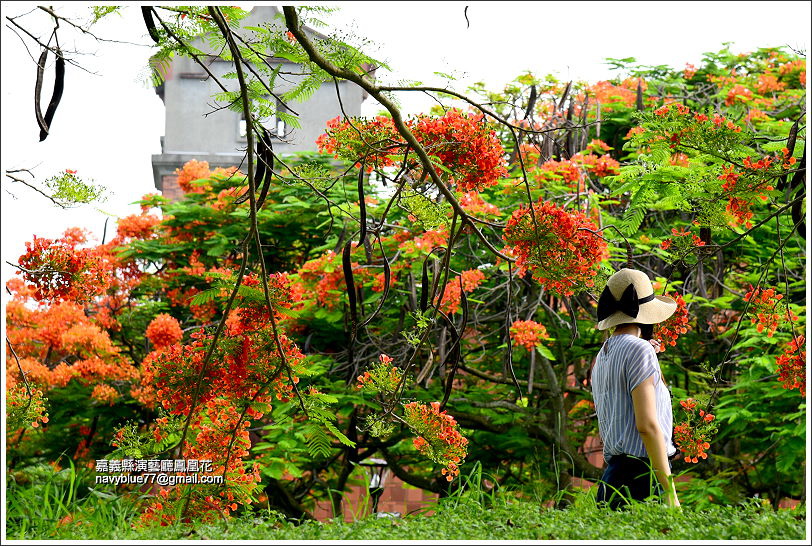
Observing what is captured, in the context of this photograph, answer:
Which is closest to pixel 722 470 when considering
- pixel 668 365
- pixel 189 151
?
pixel 668 365

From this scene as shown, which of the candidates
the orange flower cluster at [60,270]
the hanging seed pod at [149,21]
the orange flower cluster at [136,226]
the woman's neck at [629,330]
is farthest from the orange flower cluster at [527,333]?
the orange flower cluster at [136,226]

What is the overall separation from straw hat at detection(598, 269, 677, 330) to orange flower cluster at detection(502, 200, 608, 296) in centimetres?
18

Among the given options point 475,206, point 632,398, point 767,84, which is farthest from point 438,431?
point 767,84

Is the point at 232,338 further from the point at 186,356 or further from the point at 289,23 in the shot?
the point at 289,23

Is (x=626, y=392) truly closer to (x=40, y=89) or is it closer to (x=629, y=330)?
(x=629, y=330)

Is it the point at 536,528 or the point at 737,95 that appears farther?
the point at 737,95

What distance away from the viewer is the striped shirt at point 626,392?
279 cm

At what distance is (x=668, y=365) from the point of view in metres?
6.43

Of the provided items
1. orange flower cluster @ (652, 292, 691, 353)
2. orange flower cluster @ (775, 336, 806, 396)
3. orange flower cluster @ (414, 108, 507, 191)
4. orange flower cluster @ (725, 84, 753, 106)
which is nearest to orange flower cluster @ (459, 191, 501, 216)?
orange flower cluster @ (652, 292, 691, 353)

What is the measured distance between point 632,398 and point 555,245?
719 mm

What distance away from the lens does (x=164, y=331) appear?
606 cm

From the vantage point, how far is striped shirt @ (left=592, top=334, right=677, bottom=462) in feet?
9.14

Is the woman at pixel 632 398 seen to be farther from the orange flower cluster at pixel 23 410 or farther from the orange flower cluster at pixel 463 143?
the orange flower cluster at pixel 23 410

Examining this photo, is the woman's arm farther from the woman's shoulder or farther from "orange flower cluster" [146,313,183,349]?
"orange flower cluster" [146,313,183,349]
